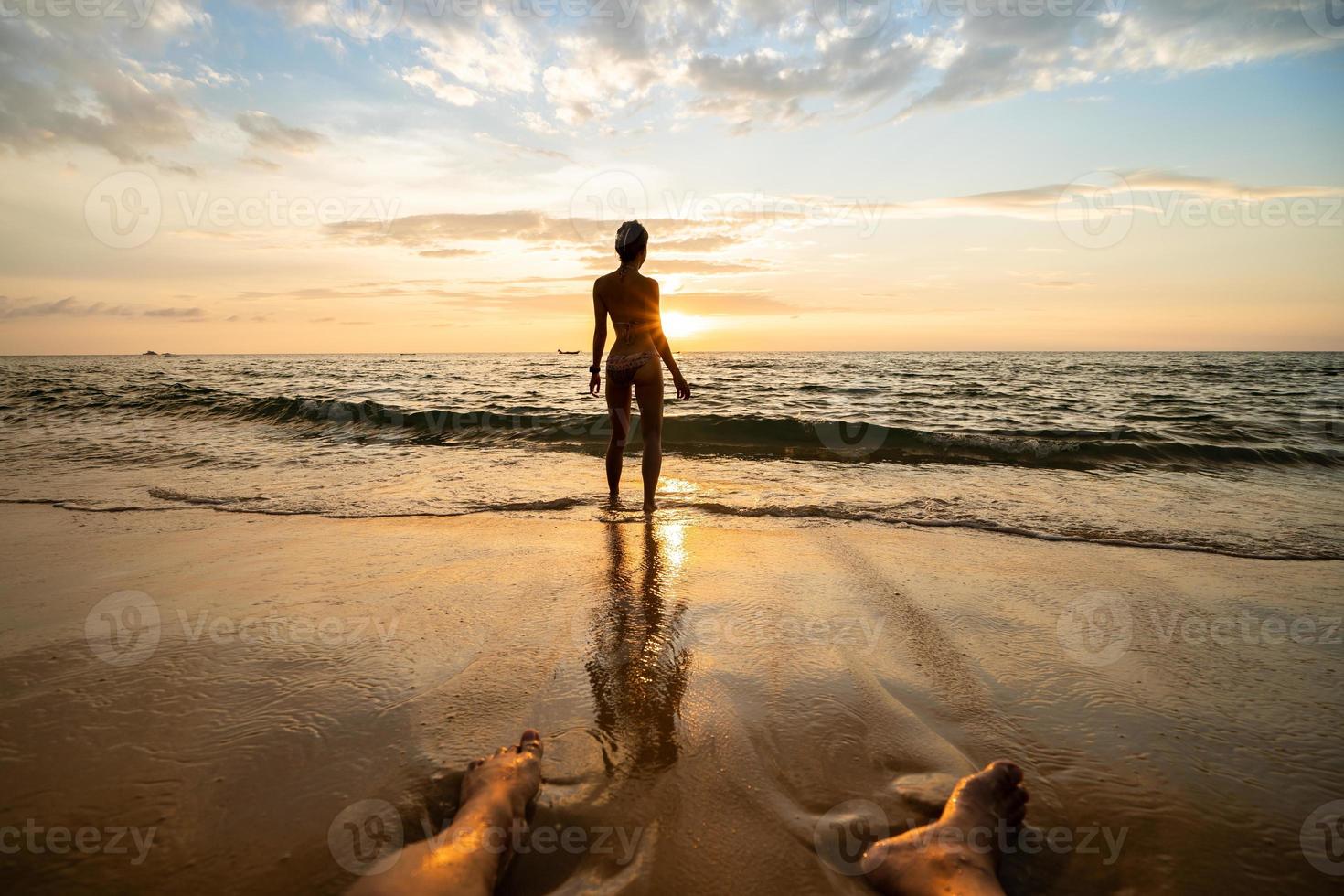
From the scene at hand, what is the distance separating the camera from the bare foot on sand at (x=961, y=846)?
1370 mm

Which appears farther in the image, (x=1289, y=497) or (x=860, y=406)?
(x=860, y=406)

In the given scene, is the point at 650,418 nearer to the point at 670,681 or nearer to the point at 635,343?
the point at 635,343

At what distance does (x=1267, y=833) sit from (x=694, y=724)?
1458 millimetres

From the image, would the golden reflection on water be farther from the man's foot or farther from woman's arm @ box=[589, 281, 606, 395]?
woman's arm @ box=[589, 281, 606, 395]

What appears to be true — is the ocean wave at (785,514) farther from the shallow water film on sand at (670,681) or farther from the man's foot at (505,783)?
the man's foot at (505,783)

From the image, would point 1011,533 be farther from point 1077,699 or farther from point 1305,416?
point 1305,416

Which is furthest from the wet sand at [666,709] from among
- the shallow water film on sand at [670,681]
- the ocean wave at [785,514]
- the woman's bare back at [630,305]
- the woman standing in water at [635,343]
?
the woman's bare back at [630,305]

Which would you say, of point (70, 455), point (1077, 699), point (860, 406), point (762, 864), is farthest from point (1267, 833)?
point (860, 406)

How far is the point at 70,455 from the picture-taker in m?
7.86

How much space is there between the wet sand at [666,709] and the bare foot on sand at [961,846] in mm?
70

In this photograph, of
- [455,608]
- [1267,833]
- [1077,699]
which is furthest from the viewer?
[455,608]

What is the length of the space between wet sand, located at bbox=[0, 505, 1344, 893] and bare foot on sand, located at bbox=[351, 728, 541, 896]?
7cm

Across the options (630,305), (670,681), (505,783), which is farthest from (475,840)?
(630,305)

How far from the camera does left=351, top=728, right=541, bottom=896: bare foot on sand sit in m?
1.31
